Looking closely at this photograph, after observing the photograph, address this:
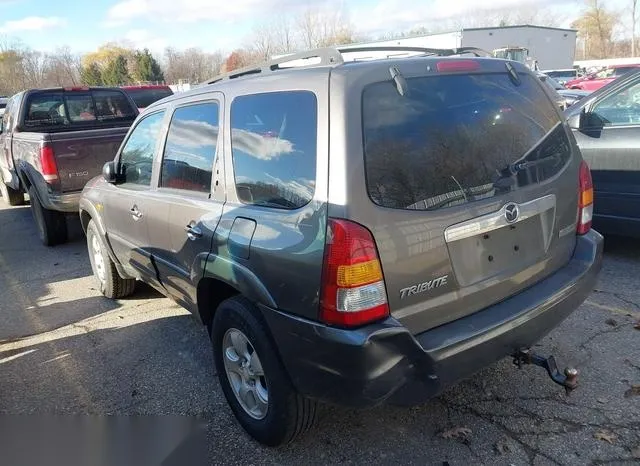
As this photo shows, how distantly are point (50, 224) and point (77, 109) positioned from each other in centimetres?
202

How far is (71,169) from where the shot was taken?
6.09m

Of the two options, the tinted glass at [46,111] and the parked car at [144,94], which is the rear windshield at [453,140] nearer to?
the tinted glass at [46,111]

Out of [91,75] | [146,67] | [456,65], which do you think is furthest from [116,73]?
[456,65]

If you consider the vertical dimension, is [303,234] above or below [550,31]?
below

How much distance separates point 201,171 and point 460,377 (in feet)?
5.76

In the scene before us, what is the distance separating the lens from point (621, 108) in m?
4.75

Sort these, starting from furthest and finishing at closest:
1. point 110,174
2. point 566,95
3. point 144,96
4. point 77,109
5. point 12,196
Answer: point 144,96, point 566,95, point 12,196, point 77,109, point 110,174

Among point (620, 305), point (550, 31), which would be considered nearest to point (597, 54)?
point (550, 31)

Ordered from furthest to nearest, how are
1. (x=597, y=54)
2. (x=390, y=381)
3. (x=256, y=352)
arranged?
1. (x=597, y=54)
2. (x=256, y=352)
3. (x=390, y=381)

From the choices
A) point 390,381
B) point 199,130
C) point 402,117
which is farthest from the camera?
point 199,130

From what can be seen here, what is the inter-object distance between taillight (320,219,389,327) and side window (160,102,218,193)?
107 cm

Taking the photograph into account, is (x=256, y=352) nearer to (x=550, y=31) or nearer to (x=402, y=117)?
(x=402, y=117)

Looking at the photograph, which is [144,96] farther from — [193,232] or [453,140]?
[453,140]

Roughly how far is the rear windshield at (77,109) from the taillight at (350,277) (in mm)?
6626
